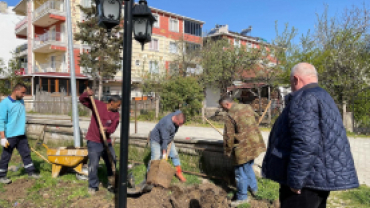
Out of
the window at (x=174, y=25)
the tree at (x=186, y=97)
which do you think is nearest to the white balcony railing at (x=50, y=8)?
the window at (x=174, y=25)

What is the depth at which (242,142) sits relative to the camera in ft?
13.2

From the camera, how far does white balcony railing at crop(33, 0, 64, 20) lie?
25.2 meters

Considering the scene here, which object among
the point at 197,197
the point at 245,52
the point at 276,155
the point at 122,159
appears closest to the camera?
the point at 276,155

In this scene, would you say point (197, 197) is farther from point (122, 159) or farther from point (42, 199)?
point (42, 199)

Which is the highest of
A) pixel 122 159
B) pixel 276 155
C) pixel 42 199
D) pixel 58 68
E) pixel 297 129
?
pixel 58 68

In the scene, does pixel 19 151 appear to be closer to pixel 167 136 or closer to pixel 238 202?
pixel 167 136

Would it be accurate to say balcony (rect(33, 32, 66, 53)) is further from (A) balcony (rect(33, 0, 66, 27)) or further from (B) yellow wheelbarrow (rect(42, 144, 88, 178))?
(B) yellow wheelbarrow (rect(42, 144, 88, 178))

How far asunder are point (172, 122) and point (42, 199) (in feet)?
7.69

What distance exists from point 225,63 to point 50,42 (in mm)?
16794

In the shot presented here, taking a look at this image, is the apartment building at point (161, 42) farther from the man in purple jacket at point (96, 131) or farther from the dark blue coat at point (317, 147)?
the dark blue coat at point (317, 147)

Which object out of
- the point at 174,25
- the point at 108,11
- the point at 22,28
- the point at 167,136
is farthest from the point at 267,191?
the point at 22,28

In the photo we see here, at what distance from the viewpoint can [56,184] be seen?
502 cm

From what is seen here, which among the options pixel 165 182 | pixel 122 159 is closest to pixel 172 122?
pixel 165 182

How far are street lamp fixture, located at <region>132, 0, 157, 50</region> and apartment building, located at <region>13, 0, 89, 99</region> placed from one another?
2369cm
